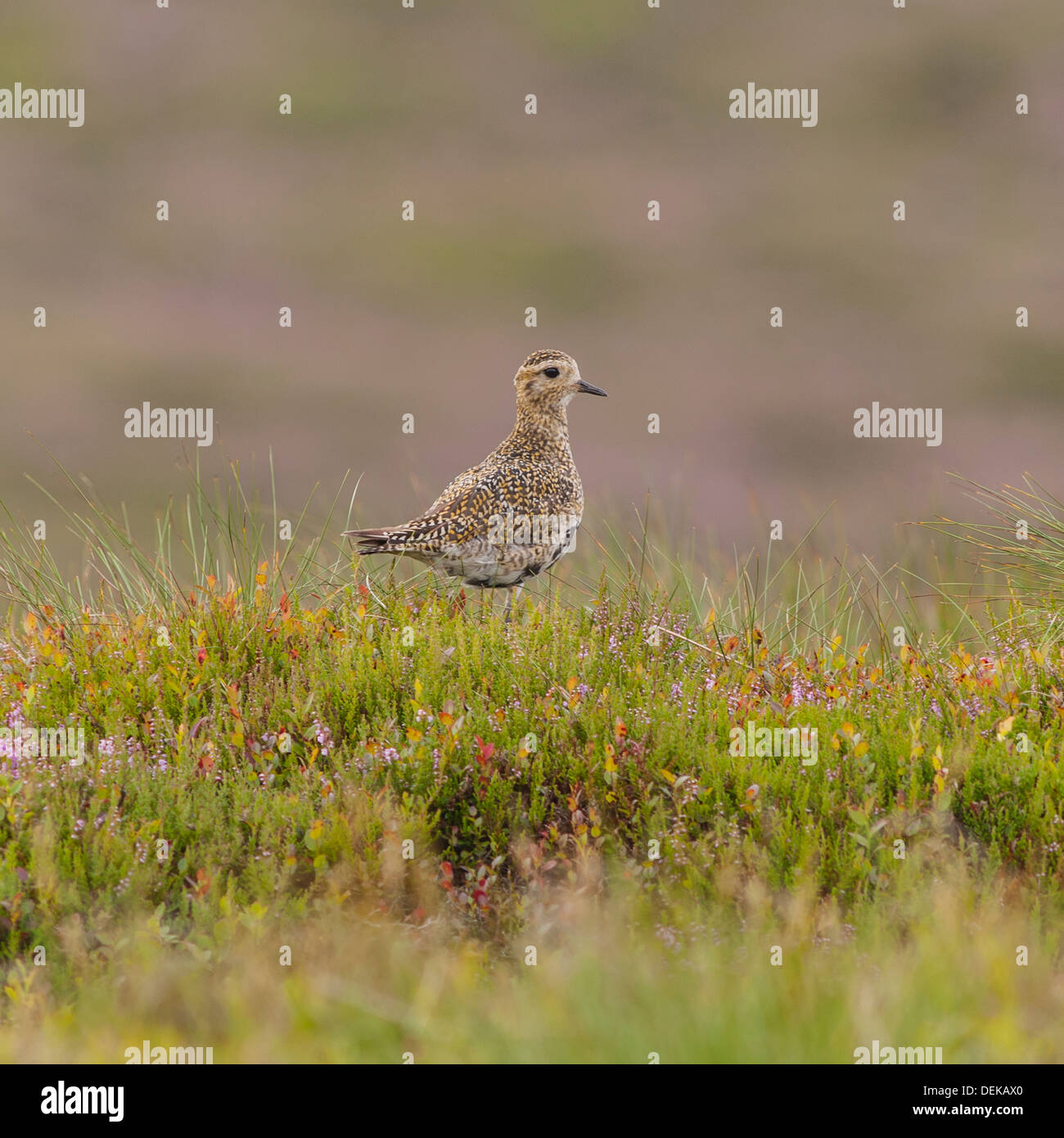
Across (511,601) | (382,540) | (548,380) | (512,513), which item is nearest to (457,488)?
(512,513)

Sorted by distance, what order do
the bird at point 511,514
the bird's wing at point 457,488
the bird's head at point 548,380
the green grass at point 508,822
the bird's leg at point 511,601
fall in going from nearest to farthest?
the green grass at point 508,822
the bird's leg at point 511,601
the bird at point 511,514
the bird's wing at point 457,488
the bird's head at point 548,380

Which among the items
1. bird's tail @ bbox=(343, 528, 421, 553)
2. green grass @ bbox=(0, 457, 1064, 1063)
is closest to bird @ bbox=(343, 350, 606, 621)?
bird's tail @ bbox=(343, 528, 421, 553)

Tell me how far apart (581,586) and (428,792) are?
3.19 m

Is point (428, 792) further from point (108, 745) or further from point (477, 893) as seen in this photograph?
point (108, 745)

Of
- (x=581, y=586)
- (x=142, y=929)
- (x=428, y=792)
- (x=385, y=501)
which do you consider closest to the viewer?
(x=142, y=929)

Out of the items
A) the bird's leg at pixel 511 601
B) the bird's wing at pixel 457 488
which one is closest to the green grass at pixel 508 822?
the bird's leg at pixel 511 601

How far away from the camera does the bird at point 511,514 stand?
848cm

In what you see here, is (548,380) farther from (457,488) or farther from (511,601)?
(511,601)

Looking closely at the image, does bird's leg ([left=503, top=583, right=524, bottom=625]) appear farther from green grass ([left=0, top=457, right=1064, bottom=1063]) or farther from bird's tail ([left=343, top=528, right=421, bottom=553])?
bird's tail ([left=343, top=528, right=421, bottom=553])

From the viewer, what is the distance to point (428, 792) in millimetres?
5855

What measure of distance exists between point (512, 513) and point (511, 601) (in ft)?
→ 3.18

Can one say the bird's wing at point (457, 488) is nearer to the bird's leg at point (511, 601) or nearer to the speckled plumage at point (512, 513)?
the speckled plumage at point (512, 513)

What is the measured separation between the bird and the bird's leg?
0.04ft
